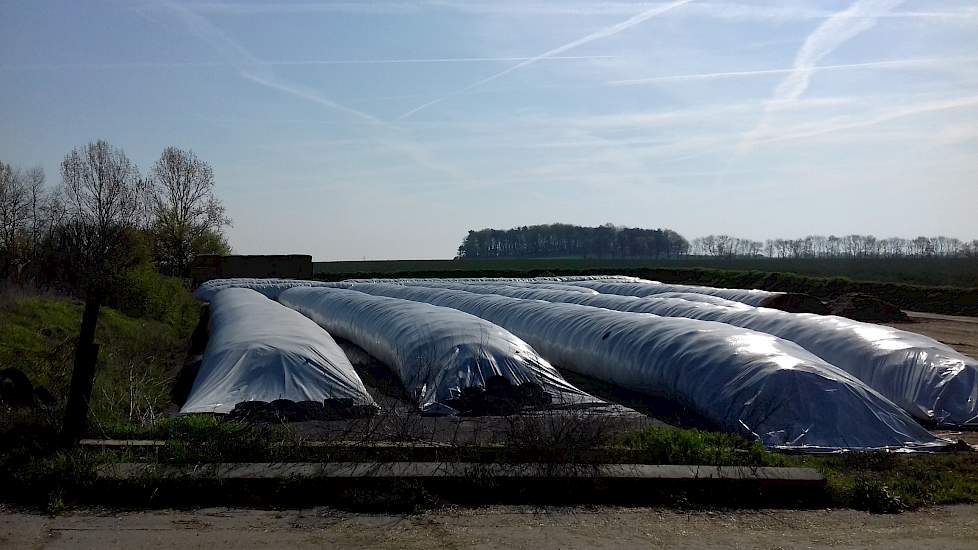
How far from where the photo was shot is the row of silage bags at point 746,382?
7.96 m

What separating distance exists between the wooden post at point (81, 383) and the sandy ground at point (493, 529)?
0.91 m

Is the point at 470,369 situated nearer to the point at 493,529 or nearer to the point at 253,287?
the point at 493,529

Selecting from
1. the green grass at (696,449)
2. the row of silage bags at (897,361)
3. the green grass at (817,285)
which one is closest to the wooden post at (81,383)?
the green grass at (696,449)

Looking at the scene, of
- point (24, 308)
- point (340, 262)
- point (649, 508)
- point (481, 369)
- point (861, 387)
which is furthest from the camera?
point (340, 262)

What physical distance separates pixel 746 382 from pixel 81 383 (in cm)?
633

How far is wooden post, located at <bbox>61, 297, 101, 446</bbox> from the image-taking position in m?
5.92

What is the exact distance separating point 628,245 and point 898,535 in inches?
3327

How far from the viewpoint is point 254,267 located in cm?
4059

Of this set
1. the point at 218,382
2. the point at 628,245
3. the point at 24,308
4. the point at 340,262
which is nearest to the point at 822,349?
the point at 218,382

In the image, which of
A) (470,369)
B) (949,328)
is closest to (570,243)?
(949,328)

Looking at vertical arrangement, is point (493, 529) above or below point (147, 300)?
below

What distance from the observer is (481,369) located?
31.7 ft

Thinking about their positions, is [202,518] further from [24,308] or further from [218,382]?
[24,308]

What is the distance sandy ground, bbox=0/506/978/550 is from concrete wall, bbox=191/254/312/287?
119ft
